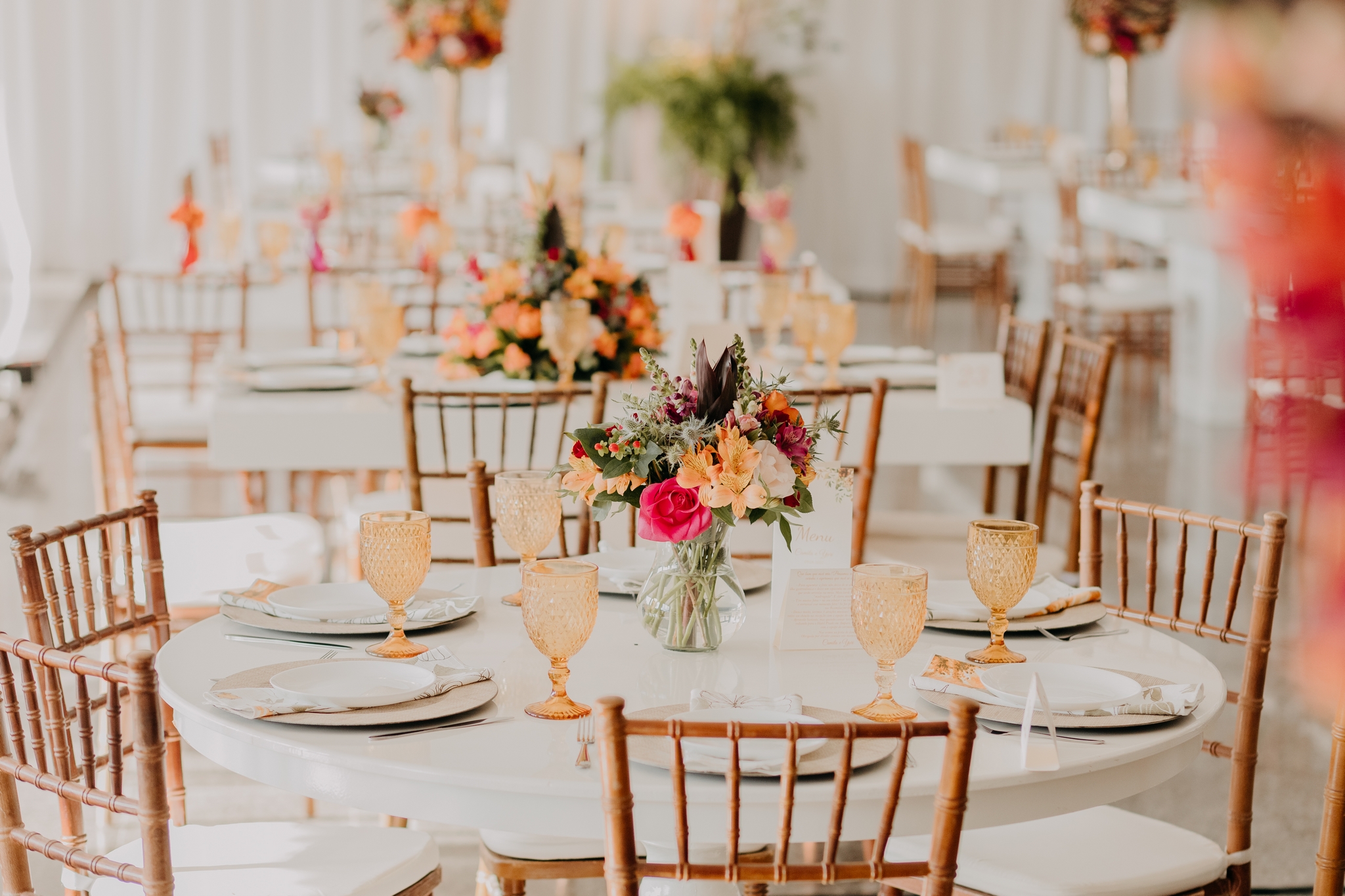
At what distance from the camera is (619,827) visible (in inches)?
50.1

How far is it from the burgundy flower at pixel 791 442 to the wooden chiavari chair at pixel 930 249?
7.25 m

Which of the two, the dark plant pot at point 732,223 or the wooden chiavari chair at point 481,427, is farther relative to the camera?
the dark plant pot at point 732,223

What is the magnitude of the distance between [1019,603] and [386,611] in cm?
81

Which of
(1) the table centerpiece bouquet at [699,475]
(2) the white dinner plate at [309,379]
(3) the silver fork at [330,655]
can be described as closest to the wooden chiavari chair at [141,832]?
(3) the silver fork at [330,655]

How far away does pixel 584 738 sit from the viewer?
1486 mm

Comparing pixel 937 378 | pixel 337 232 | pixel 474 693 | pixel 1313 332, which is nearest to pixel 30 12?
pixel 337 232

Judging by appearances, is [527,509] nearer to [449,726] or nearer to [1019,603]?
[449,726]

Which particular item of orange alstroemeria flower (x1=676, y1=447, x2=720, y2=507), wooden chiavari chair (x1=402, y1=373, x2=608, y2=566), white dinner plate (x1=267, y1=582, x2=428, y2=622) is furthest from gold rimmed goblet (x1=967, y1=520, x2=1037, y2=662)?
wooden chiavari chair (x1=402, y1=373, x2=608, y2=566)

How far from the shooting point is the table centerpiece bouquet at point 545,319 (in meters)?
3.40

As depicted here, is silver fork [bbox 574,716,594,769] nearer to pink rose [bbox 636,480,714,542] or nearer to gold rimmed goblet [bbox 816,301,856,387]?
pink rose [bbox 636,480,714,542]

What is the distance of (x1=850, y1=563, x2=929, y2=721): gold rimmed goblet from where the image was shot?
158 centimetres

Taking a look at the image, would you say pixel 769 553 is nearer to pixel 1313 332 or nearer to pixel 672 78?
pixel 1313 332

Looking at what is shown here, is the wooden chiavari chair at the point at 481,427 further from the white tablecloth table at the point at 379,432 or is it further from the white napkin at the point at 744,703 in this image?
the white napkin at the point at 744,703

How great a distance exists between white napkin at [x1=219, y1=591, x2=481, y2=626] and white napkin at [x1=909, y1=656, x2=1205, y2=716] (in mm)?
596
